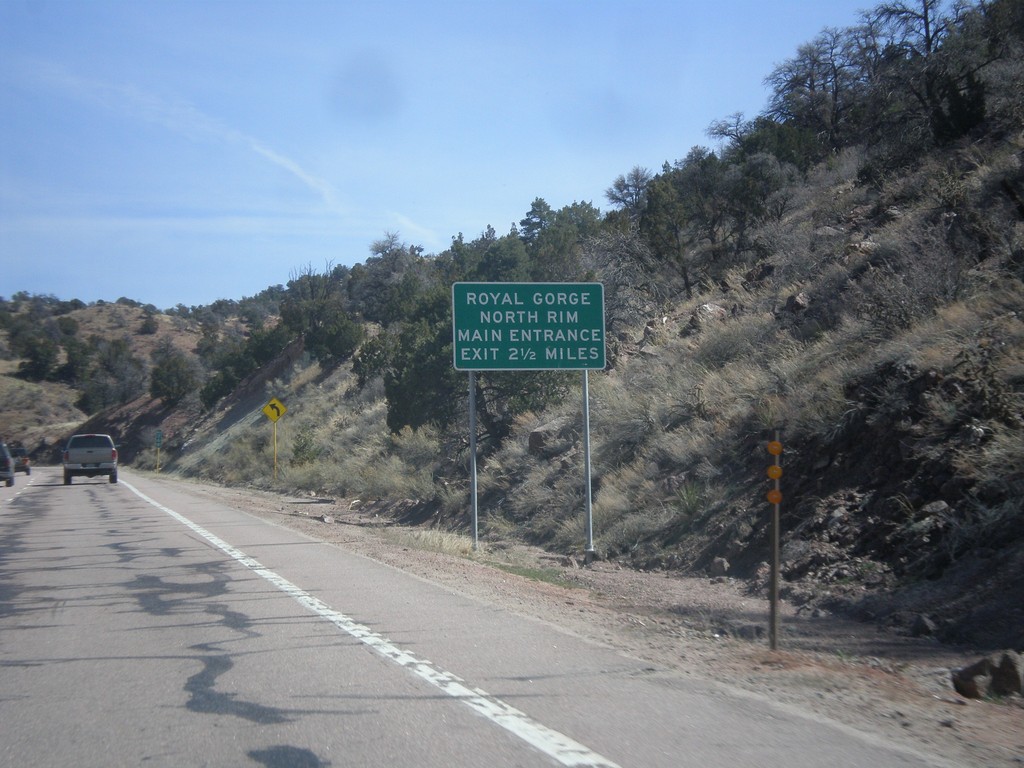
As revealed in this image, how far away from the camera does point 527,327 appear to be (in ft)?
55.2

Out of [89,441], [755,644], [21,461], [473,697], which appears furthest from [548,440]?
[21,461]

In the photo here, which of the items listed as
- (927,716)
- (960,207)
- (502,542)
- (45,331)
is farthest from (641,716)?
(45,331)

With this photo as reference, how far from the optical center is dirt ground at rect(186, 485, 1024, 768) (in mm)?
6133

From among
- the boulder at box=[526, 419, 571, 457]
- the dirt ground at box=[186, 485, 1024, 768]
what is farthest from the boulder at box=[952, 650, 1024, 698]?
the boulder at box=[526, 419, 571, 457]

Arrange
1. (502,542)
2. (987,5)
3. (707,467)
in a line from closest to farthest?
(707,467) < (502,542) < (987,5)

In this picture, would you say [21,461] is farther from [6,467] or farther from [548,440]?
[548,440]

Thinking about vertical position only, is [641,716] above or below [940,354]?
below

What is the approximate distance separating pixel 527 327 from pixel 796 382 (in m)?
5.01

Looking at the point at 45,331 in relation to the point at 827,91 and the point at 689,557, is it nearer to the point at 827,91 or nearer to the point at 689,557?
the point at 827,91

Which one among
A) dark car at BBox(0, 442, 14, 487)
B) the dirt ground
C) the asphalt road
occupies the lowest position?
the dirt ground

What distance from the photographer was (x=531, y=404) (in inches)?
1019

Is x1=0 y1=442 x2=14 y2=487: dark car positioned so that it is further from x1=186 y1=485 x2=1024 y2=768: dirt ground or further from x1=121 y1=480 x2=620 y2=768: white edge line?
x1=121 y1=480 x2=620 y2=768: white edge line

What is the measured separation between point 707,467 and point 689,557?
237 centimetres

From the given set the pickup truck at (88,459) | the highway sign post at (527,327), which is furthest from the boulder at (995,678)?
the pickup truck at (88,459)
